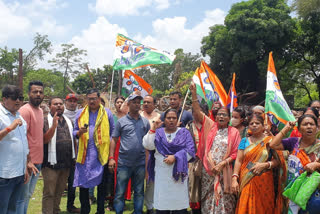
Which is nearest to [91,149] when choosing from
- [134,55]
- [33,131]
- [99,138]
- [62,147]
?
[99,138]

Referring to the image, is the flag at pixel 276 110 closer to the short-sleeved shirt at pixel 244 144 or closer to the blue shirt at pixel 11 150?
the short-sleeved shirt at pixel 244 144

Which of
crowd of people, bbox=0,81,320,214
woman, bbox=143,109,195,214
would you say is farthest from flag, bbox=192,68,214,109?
woman, bbox=143,109,195,214

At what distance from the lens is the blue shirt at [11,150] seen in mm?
3512

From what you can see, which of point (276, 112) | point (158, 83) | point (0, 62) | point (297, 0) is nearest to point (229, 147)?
point (276, 112)

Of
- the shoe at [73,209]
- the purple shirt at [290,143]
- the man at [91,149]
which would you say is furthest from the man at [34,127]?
the purple shirt at [290,143]

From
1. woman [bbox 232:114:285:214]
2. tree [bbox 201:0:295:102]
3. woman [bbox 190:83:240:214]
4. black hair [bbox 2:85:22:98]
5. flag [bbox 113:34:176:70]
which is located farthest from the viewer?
tree [bbox 201:0:295:102]

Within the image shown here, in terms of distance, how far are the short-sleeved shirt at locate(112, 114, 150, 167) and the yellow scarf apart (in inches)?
6.7

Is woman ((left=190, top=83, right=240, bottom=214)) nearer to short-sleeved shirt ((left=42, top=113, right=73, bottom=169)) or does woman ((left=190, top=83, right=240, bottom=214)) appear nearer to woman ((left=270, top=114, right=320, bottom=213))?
woman ((left=270, top=114, right=320, bottom=213))

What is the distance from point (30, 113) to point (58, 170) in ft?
3.62

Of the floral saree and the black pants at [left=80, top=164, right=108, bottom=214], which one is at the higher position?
the floral saree

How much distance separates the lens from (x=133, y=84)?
23.6 feet

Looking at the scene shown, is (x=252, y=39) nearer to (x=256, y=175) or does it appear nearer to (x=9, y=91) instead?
(x=256, y=175)

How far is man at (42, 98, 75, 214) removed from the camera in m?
4.66

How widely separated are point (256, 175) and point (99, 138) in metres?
2.37
